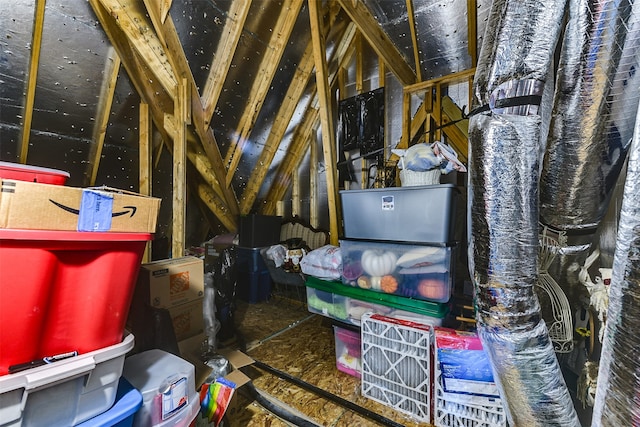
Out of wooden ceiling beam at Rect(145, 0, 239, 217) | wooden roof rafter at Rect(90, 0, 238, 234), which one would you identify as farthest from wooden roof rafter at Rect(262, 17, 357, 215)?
wooden roof rafter at Rect(90, 0, 238, 234)

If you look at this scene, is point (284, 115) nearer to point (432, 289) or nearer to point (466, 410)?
point (432, 289)

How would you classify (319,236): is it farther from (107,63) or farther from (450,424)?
(107,63)

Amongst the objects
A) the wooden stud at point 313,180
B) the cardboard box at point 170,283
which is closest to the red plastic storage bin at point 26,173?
the cardboard box at point 170,283

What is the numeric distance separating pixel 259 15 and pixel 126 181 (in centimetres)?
217

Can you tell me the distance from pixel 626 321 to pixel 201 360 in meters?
1.74

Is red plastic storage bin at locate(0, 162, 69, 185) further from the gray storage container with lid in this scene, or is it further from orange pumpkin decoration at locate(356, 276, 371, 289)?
orange pumpkin decoration at locate(356, 276, 371, 289)

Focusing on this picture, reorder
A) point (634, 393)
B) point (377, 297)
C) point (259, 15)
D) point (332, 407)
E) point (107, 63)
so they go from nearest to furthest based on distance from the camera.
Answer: point (634, 393), point (332, 407), point (377, 297), point (107, 63), point (259, 15)

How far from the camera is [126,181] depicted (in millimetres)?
3016

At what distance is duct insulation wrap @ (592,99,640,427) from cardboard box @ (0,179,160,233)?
1.22 metres

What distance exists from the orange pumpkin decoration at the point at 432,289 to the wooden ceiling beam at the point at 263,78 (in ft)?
7.30

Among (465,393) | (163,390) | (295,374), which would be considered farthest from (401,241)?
(163,390)

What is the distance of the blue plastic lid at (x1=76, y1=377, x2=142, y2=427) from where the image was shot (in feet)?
2.43

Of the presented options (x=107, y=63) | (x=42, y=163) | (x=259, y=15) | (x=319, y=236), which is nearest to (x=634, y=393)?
(x=319, y=236)

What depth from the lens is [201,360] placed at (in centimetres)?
156
